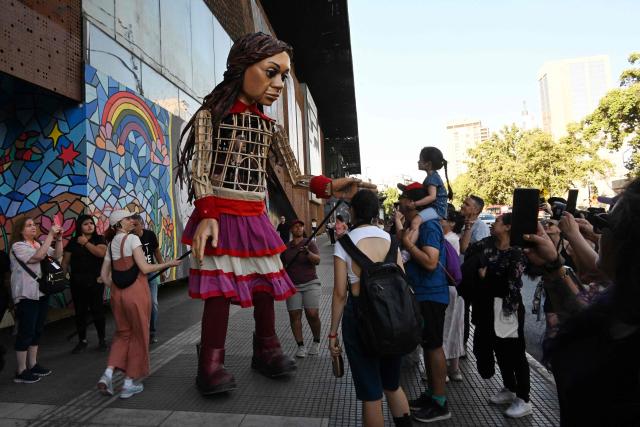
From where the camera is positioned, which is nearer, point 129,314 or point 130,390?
point 130,390

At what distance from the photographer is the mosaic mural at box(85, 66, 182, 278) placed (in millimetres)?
6457

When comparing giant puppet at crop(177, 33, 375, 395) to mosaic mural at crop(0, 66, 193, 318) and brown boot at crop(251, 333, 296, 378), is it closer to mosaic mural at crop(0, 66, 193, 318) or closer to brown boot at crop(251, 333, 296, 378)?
brown boot at crop(251, 333, 296, 378)

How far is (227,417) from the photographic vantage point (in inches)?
122

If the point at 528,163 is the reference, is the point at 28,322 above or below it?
below

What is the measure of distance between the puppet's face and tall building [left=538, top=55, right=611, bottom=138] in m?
156

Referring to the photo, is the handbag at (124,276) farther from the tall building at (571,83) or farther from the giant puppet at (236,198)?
the tall building at (571,83)

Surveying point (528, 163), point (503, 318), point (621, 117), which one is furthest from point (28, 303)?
point (528, 163)

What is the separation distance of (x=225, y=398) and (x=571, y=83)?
16856 cm

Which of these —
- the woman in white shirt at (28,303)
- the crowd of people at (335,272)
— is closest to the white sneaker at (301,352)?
the crowd of people at (335,272)

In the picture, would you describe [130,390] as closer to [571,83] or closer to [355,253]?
[355,253]

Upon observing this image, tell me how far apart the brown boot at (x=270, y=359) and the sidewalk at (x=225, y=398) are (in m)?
0.08

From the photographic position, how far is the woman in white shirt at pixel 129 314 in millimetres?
3693

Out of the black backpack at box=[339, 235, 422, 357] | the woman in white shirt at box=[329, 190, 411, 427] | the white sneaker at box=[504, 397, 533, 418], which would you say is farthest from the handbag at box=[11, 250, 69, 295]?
the white sneaker at box=[504, 397, 533, 418]

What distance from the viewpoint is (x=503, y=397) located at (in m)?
3.36
